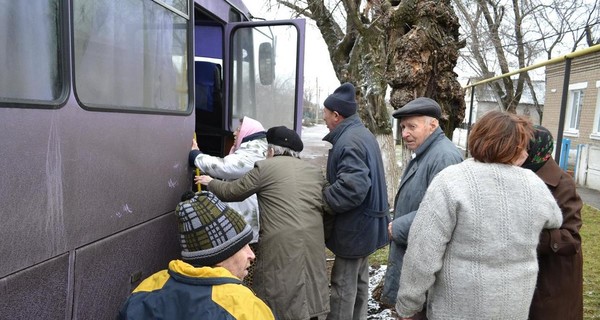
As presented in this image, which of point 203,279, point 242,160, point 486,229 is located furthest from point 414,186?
point 203,279

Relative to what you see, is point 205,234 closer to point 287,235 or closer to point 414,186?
point 287,235

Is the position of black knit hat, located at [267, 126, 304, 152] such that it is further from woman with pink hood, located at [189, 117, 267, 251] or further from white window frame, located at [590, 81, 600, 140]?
white window frame, located at [590, 81, 600, 140]

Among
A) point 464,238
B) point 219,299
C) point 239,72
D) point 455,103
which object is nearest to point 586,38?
point 455,103

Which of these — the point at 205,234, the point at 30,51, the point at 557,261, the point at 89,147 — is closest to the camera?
the point at 205,234

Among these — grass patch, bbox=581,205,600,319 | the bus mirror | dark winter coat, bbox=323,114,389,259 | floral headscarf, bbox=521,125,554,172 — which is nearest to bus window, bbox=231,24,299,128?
the bus mirror

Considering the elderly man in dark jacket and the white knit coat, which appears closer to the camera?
the white knit coat

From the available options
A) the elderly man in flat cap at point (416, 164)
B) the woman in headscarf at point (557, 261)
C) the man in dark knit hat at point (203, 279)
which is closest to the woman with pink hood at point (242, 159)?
the elderly man in flat cap at point (416, 164)

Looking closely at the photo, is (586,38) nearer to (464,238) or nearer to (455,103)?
(455,103)

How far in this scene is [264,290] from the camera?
261cm

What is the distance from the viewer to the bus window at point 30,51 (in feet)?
5.11

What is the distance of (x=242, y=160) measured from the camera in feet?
9.74

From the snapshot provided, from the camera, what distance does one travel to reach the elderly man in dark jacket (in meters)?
2.78

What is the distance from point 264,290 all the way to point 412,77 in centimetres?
240

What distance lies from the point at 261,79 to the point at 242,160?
1412mm
